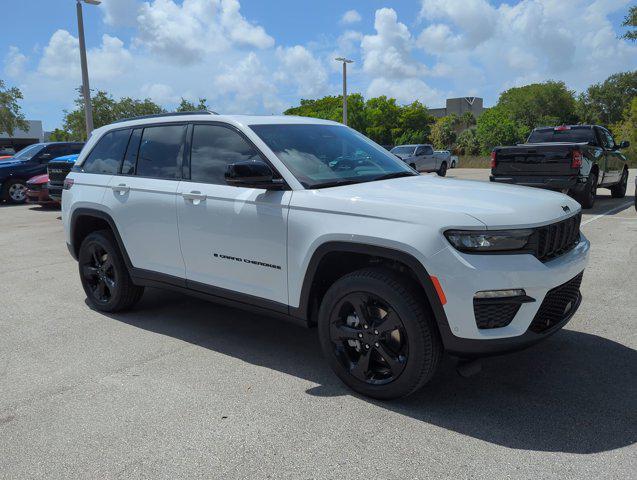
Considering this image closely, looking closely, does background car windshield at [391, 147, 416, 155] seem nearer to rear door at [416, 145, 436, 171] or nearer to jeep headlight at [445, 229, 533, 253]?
rear door at [416, 145, 436, 171]

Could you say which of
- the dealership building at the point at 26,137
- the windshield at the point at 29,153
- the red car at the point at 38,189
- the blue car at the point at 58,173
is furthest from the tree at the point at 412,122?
the blue car at the point at 58,173

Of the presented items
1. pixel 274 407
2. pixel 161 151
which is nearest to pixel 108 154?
pixel 161 151

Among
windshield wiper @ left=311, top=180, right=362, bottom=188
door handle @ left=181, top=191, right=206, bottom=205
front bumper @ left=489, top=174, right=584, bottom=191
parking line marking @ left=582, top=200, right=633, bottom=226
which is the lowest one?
parking line marking @ left=582, top=200, right=633, bottom=226

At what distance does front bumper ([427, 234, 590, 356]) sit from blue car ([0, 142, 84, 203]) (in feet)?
49.2

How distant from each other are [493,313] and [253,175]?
5.68ft

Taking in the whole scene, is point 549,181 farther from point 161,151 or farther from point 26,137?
point 26,137

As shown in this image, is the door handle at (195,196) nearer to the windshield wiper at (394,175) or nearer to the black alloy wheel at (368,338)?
the windshield wiper at (394,175)

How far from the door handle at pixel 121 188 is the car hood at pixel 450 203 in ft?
6.69

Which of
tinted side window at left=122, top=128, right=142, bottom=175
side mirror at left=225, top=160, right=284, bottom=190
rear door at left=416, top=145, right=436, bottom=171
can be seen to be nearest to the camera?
side mirror at left=225, top=160, right=284, bottom=190

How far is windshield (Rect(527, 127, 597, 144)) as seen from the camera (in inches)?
487

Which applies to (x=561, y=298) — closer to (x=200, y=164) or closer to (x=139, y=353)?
(x=200, y=164)

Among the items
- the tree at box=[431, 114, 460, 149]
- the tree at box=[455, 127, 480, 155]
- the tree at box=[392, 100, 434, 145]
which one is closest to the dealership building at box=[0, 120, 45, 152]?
the tree at box=[392, 100, 434, 145]

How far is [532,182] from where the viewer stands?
1084cm

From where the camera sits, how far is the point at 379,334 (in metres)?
3.33
